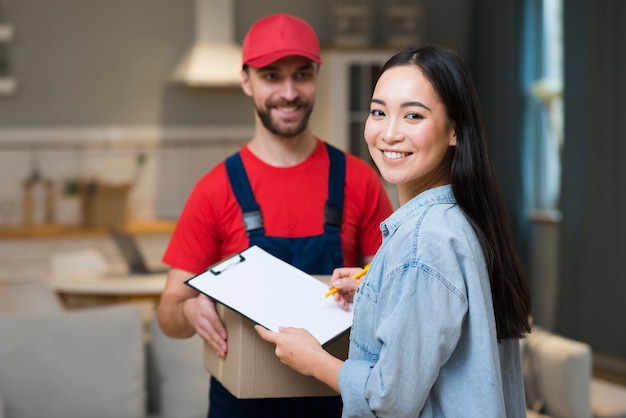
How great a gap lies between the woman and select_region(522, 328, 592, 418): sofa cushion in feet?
7.57

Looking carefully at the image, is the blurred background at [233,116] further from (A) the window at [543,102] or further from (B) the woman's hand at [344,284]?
(B) the woman's hand at [344,284]

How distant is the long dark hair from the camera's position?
1467 millimetres

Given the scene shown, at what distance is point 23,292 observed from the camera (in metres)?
4.48

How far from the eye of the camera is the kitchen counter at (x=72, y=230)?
20.4 feet

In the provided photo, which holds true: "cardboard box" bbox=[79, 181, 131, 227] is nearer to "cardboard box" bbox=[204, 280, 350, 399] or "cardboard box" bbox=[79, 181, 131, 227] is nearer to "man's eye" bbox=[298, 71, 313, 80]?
"man's eye" bbox=[298, 71, 313, 80]

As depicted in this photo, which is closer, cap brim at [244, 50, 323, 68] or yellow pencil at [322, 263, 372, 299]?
yellow pencil at [322, 263, 372, 299]

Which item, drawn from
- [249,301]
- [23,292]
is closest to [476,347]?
[249,301]

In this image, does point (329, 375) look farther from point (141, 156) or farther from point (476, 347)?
point (141, 156)

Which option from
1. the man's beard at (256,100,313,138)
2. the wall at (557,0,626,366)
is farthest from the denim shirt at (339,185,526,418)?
the wall at (557,0,626,366)

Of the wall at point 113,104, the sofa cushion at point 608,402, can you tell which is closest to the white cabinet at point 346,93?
the wall at point 113,104

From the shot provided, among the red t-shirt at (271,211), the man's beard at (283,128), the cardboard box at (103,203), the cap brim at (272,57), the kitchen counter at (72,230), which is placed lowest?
the kitchen counter at (72,230)

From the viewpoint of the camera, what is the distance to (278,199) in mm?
Answer: 2076

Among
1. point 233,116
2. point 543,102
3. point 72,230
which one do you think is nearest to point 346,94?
point 233,116

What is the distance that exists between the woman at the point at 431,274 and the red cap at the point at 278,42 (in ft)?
1.86
